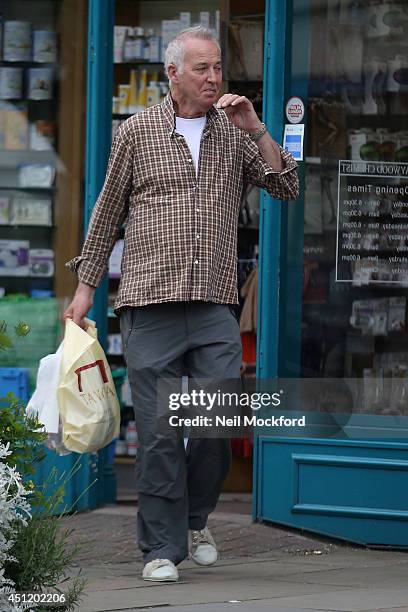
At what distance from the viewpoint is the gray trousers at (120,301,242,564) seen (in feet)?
18.0

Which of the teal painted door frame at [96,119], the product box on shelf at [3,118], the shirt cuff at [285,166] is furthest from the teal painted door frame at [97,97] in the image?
the shirt cuff at [285,166]

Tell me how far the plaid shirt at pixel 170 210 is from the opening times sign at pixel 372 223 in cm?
131

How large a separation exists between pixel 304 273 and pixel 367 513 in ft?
4.03

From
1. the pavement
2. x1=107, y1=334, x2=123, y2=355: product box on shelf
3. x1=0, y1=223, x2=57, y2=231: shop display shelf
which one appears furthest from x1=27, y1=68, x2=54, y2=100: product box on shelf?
the pavement

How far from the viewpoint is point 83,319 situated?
5.64 m

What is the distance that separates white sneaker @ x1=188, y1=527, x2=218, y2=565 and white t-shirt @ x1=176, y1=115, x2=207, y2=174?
59.8 inches

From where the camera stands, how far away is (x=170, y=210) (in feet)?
18.0

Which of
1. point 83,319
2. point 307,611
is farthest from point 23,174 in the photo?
point 307,611

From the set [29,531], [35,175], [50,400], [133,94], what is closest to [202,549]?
[50,400]

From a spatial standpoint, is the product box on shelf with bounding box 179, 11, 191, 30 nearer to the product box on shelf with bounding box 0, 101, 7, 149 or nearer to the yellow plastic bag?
the product box on shelf with bounding box 0, 101, 7, 149

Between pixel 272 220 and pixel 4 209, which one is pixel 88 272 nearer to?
pixel 272 220

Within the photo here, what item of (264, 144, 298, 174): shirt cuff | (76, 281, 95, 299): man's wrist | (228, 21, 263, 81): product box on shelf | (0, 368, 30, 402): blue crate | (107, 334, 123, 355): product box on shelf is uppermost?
(228, 21, 263, 81): product box on shelf

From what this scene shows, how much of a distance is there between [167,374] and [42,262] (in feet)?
8.48

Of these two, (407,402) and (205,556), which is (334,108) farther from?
(205,556)
